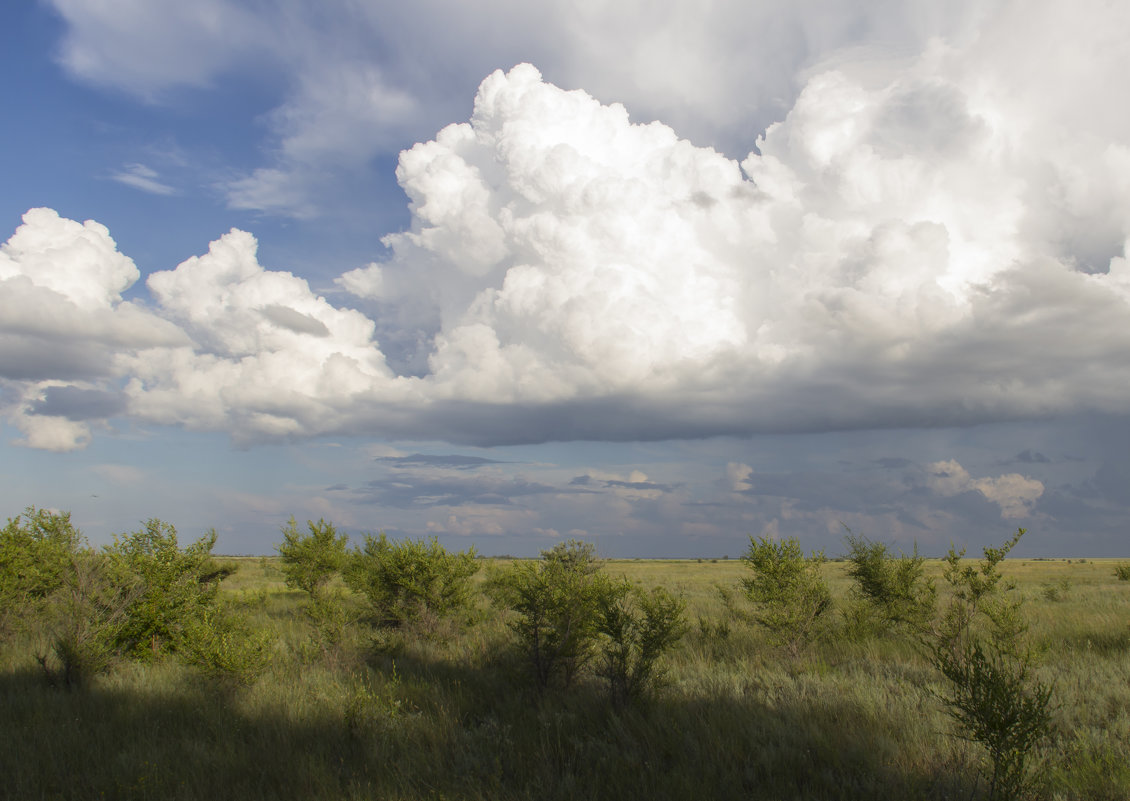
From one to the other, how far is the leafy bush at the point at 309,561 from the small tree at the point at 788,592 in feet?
57.3

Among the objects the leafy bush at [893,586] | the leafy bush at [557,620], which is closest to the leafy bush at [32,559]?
the leafy bush at [557,620]

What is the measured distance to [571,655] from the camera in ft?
32.0

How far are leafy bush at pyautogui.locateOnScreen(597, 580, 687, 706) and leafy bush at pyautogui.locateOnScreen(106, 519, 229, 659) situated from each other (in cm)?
916

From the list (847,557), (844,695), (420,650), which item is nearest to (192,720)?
(420,650)

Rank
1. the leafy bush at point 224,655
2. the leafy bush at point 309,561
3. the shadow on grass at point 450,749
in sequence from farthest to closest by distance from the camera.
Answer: the leafy bush at point 309,561, the leafy bush at point 224,655, the shadow on grass at point 450,749

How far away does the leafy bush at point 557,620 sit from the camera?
9797 millimetres

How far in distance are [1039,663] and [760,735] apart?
6.66 metres

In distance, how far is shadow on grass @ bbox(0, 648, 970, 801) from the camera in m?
5.71

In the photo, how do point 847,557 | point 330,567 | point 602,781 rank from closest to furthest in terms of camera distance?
point 602,781 < point 847,557 < point 330,567

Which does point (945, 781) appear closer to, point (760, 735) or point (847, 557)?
point (760, 735)

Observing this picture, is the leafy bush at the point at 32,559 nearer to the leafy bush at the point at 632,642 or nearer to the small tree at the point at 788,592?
the leafy bush at the point at 632,642

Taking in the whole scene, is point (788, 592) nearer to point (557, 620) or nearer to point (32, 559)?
point (557, 620)

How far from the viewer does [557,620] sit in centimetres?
1003

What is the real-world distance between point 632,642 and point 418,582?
755 cm
